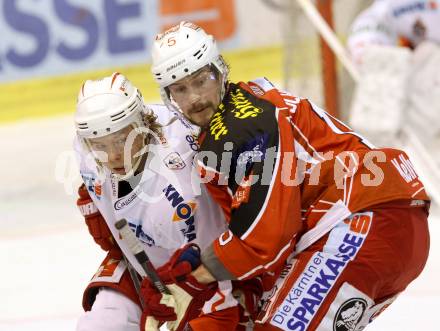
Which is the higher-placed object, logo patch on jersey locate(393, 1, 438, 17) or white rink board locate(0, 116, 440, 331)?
logo patch on jersey locate(393, 1, 438, 17)

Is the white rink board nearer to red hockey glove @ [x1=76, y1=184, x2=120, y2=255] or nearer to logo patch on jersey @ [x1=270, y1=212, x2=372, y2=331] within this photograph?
red hockey glove @ [x1=76, y1=184, x2=120, y2=255]

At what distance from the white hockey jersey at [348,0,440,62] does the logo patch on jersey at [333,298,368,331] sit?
101 inches

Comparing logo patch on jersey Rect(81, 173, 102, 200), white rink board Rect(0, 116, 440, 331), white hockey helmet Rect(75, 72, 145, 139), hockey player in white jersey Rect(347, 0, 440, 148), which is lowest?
white rink board Rect(0, 116, 440, 331)

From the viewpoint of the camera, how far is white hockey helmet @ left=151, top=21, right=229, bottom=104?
92.0 inches

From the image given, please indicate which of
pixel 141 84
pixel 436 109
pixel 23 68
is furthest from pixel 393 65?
pixel 23 68

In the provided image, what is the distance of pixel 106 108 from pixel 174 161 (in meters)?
0.23

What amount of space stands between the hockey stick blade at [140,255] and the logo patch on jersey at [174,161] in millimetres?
192

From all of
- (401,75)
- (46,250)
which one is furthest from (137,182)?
(401,75)

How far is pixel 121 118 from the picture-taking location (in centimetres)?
237

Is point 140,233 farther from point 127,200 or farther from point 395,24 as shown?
point 395,24

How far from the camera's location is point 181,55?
2.34 metres

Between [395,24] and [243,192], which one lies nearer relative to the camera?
[243,192]

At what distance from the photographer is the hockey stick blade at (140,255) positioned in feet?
7.83

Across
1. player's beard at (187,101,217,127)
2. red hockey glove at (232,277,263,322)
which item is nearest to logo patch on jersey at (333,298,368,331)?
red hockey glove at (232,277,263,322)
